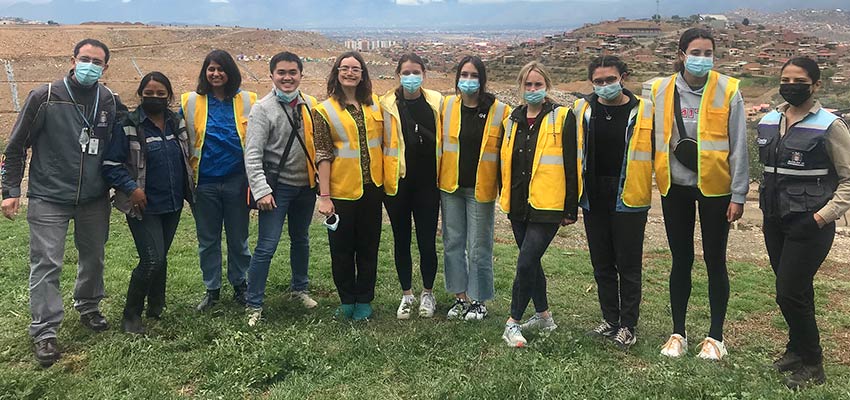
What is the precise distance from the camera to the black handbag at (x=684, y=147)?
13.6ft

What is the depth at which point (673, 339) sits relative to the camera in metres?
4.55

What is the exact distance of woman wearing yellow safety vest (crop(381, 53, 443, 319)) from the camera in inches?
188

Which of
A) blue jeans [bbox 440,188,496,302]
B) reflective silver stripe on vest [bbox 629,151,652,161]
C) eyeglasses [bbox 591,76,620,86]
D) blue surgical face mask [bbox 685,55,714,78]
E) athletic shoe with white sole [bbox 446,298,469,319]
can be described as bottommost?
athletic shoe with white sole [bbox 446,298,469,319]

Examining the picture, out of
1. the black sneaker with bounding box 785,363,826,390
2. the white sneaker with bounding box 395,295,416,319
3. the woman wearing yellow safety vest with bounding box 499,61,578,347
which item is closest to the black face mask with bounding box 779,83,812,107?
the woman wearing yellow safety vest with bounding box 499,61,578,347

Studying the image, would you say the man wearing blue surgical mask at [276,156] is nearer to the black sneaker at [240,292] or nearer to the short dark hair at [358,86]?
the short dark hair at [358,86]

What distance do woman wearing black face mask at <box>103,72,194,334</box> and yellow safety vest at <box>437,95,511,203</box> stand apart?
2061 mm

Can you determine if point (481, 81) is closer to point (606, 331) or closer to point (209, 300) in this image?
point (606, 331)

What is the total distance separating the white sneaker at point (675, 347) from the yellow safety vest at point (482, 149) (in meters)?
1.75

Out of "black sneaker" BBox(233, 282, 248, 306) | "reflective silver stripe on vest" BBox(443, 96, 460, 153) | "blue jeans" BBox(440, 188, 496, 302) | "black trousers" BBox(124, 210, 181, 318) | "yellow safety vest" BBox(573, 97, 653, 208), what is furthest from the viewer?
"black sneaker" BBox(233, 282, 248, 306)

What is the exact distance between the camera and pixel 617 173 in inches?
174

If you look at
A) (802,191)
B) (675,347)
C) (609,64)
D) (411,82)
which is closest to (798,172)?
(802,191)

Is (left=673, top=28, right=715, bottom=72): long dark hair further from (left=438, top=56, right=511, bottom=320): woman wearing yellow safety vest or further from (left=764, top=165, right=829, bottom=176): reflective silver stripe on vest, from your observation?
(left=438, top=56, right=511, bottom=320): woman wearing yellow safety vest

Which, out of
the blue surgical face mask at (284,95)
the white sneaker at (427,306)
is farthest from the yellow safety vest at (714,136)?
the blue surgical face mask at (284,95)

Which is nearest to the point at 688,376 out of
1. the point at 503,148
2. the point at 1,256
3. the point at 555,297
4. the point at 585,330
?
the point at 585,330
